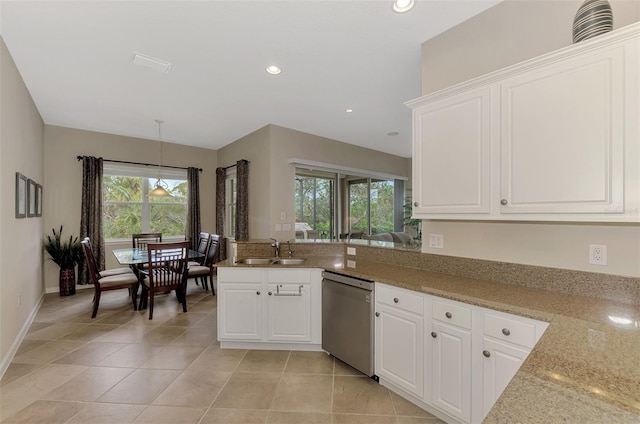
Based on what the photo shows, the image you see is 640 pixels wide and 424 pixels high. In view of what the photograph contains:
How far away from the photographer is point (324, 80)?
3162 millimetres

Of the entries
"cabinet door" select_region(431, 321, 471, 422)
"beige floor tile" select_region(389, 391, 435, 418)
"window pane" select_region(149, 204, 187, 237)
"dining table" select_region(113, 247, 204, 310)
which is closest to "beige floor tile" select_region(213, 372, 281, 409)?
"beige floor tile" select_region(389, 391, 435, 418)

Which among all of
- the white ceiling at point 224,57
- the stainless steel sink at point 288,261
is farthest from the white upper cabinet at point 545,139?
the stainless steel sink at point 288,261

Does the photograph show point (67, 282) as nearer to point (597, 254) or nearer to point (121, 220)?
point (121, 220)

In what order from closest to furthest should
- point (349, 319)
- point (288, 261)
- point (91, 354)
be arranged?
point (349, 319) < point (91, 354) < point (288, 261)

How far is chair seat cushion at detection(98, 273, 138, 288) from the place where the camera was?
144 inches

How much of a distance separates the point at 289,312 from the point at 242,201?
113 inches

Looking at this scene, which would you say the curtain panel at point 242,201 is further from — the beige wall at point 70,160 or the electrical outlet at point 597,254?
the electrical outlet at point 597,254

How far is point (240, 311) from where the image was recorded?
2.77 m

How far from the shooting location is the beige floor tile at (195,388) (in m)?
2.03

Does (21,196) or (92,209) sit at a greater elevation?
(21,196)

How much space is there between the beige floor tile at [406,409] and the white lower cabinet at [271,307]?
88 cm

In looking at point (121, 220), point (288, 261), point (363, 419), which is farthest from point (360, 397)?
point (121, 220)

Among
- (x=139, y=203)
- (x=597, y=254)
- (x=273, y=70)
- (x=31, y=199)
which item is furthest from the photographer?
(x=139, y=203)

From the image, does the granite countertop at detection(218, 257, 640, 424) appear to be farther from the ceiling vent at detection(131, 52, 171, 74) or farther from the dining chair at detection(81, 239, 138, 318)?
the dining chair at detection(81, 239, 138, 318)
